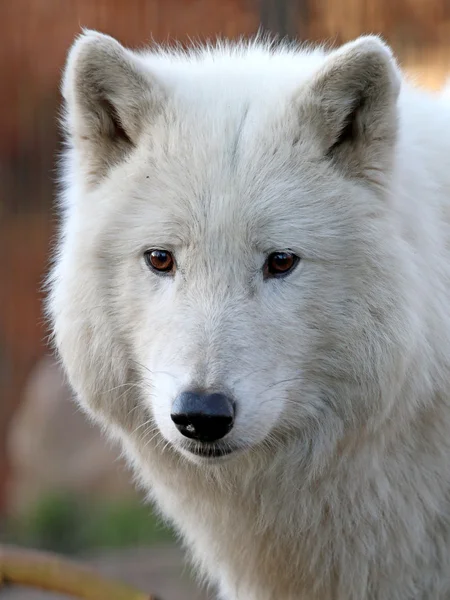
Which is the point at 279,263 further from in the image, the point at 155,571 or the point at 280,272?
the point at 155,571

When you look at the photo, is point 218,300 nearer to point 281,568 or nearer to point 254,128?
point 254,128

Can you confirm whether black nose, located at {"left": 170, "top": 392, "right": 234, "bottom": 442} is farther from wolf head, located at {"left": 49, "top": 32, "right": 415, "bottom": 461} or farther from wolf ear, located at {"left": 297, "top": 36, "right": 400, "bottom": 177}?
wolf ear, located at {"left": 297, "top": 36, "right": 400, "bottom": 177}

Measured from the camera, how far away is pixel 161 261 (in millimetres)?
3586

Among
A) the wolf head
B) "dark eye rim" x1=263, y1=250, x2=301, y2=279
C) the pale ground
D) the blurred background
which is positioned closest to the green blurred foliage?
the blurred background

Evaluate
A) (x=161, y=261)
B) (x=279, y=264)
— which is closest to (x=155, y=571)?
(x=161, y=261)

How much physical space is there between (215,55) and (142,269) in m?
1.17

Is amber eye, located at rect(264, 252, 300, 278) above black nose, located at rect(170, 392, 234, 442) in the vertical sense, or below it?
above

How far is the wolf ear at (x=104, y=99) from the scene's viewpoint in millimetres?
3631

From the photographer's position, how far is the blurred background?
8.65 m

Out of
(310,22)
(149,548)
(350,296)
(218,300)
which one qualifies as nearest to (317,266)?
(350,296)

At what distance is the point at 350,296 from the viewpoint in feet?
11.7

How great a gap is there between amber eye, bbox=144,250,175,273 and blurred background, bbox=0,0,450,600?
14.2 feet

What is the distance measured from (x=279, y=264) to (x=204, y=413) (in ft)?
2.13

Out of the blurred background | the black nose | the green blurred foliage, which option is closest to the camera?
the black nose
